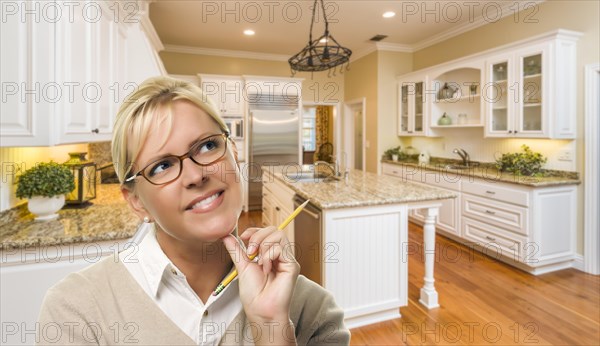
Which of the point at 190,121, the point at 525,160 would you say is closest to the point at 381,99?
the point at 525,160

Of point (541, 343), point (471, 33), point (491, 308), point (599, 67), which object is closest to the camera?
point (541, 343)

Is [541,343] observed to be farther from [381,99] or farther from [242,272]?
[381,99]

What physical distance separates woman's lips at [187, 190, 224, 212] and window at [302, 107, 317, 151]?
271 inches

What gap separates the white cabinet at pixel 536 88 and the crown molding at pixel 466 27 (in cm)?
66

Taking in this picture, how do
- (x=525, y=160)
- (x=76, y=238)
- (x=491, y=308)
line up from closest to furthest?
(x=76, y=238) → (x=491, y=308) → (x=525, y=160)

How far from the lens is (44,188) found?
5.38ft

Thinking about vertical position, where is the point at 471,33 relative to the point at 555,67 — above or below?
above

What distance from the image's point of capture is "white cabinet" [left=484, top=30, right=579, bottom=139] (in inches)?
119

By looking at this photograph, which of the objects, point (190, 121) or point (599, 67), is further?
point (599, 67)

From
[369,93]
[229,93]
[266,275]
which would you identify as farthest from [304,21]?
[266,275]

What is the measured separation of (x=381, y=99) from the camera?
5.28 m

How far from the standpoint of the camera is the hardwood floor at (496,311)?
2.07 meters

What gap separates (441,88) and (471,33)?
0.77 metres

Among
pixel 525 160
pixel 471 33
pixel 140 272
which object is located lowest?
pixel 140 272
